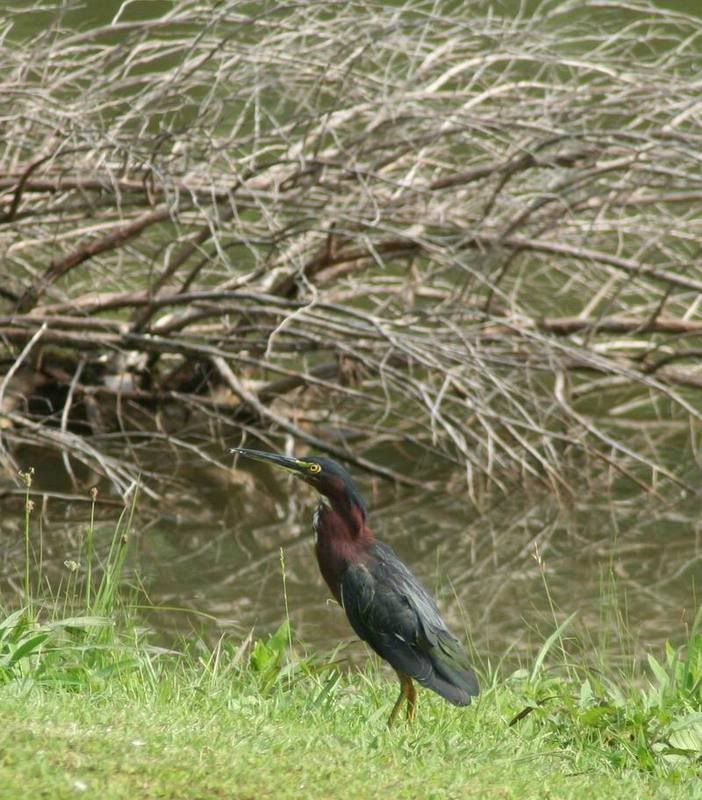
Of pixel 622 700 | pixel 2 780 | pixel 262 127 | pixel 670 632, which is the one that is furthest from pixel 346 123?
pixel 2 780

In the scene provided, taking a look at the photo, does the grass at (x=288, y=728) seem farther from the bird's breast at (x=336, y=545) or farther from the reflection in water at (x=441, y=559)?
the reflection in water at (x=441, y=559)

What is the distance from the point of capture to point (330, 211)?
26.2 feet

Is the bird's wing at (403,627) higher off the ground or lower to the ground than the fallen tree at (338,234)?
higher

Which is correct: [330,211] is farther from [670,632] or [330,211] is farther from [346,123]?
[670,632]

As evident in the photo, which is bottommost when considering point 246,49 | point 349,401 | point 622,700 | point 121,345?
point 349,401

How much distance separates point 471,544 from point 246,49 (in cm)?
292

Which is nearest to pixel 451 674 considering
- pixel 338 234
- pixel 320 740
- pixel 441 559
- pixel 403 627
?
pixel 403 627

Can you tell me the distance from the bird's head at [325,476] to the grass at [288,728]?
1.92ft

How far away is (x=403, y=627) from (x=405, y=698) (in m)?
0.26

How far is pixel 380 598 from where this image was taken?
4.22 metres

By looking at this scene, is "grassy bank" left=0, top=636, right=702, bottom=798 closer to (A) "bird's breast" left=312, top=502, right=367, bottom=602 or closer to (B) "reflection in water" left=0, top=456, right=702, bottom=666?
(A) "bird's breast" left=312, top=502, right=367, bottom=602

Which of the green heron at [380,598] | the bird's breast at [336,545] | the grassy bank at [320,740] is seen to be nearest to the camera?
the grassy bank at [320,740]

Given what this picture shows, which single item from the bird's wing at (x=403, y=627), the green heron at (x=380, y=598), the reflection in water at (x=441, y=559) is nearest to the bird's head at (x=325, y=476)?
the green heron at (x=380, y=598)

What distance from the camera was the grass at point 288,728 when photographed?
329 centimetres
